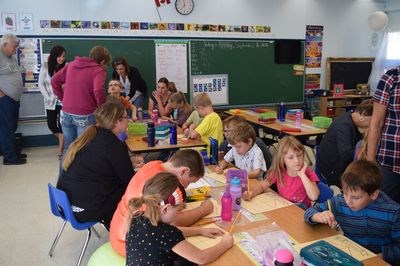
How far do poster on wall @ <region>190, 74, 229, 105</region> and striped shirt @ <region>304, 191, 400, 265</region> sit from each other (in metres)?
5.06

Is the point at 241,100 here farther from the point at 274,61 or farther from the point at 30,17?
the point at 30,17

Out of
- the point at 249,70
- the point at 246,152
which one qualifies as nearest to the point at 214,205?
the point at 246,152

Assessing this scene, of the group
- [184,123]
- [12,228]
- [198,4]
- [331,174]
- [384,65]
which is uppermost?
[198,4]

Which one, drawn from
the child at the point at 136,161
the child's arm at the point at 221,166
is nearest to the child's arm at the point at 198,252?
the child's arm at the point at 221,166

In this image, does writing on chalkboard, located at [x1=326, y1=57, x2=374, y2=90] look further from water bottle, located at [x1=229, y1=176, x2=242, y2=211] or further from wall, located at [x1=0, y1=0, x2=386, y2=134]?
water bottle, located at [x1=229, y1=176, x2=242, y2=211]

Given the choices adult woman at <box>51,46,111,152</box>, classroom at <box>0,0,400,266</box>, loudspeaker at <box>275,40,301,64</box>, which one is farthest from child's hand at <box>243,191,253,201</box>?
loudspeaker at <box>275,40,301,64</box>

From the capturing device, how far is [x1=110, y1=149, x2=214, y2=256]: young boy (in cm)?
179

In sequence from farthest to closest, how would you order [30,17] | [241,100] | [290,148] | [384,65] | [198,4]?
[384,65], [241,100], [198,4], [30,17], [290,148]

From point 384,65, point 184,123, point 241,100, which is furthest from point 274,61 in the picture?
point 184,123

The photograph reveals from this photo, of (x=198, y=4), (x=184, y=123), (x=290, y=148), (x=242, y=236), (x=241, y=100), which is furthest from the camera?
(x=241, y=100)

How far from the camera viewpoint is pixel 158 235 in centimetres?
144

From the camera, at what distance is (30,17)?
5.66 metres

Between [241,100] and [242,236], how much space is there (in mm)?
5540

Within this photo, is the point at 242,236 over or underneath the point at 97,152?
underneath
